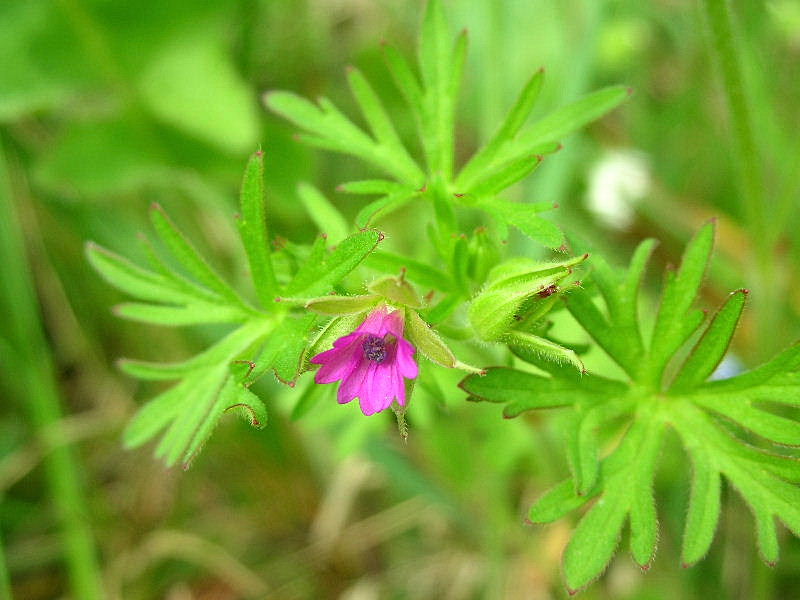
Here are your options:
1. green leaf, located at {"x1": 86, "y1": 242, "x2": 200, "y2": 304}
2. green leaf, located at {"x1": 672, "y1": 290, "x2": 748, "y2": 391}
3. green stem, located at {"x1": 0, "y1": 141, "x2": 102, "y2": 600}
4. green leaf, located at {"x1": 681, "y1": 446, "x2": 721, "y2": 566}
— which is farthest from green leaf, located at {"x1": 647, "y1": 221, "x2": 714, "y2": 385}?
green stem, located at {"x1": 0, "y1": 141, "x2": 102, "y2": 600}

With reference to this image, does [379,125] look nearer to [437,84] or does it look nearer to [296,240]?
[437,84]

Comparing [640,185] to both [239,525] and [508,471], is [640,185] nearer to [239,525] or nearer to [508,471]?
[508,471]

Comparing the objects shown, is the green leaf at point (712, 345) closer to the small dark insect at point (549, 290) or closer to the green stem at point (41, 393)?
the small dark insect at point (549, 290)

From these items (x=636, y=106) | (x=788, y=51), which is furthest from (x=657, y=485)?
(x=788, y=51)

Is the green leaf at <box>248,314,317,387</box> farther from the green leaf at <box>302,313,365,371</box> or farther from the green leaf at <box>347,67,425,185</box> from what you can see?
the green leaf at <box>347,67,425,185</box>

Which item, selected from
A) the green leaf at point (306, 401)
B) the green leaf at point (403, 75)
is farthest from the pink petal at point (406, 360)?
the green leaf at point (403, 75)

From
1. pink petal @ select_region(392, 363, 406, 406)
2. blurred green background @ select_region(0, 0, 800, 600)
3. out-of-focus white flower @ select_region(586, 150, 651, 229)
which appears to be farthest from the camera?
out-of-focus white flower @ select_region(586, 150, 651, 229)

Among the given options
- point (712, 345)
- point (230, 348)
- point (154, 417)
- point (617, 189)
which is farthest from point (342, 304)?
point (617, 189)
